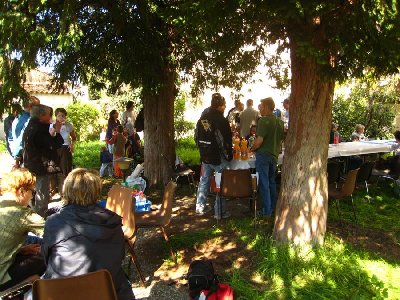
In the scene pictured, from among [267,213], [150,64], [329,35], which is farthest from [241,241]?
[150,64]

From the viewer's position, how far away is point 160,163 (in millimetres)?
8219

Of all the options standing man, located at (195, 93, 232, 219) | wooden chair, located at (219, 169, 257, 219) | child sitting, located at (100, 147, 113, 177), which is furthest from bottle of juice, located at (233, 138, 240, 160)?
child sitting, located at (100, 147, 113, 177)

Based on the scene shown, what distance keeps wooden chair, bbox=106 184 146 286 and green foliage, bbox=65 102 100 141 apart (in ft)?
50.8

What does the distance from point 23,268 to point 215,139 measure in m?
3.46

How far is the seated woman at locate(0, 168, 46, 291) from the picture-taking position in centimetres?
294

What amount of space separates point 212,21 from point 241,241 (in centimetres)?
271

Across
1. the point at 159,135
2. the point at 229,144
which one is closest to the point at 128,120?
the point at 159,135

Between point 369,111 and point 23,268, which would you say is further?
point 369,111

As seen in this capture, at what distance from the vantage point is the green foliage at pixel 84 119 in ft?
63.2

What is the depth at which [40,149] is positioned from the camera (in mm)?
5648

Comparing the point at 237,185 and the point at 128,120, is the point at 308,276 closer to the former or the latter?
the point at 237,185

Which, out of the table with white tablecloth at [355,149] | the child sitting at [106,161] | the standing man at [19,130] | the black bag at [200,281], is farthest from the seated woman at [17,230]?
the child sitting at [106,161]

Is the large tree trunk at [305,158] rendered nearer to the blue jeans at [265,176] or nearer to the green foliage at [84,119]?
the blue jeans at [265,176]

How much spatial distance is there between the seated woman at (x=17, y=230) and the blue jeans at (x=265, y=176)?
346 cm
